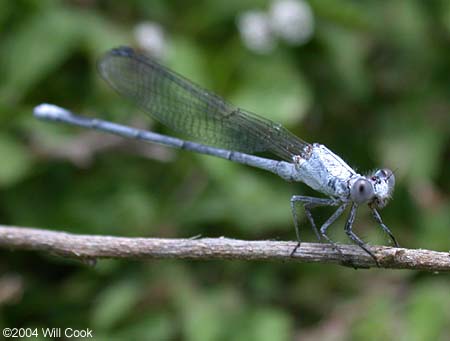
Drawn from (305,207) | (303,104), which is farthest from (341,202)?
(303,104)

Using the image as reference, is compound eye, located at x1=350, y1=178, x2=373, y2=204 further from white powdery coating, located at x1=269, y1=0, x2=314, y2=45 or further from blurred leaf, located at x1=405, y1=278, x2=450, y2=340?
white powdery coating, located at x1=269, y1=0, x2=314, y2=45

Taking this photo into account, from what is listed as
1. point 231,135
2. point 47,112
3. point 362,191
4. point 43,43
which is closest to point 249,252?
point 362,191

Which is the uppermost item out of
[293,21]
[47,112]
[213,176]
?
[293,21]

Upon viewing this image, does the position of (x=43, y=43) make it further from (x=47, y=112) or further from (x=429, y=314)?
(x=429, y=314)

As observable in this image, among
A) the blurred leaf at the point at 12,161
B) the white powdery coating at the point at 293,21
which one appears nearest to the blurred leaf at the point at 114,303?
the blurred leaf at the point at 12,161

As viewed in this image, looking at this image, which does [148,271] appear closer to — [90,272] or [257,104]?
[90,272]

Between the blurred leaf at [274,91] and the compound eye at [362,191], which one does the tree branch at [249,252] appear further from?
the blurred leaf at [274,91]
